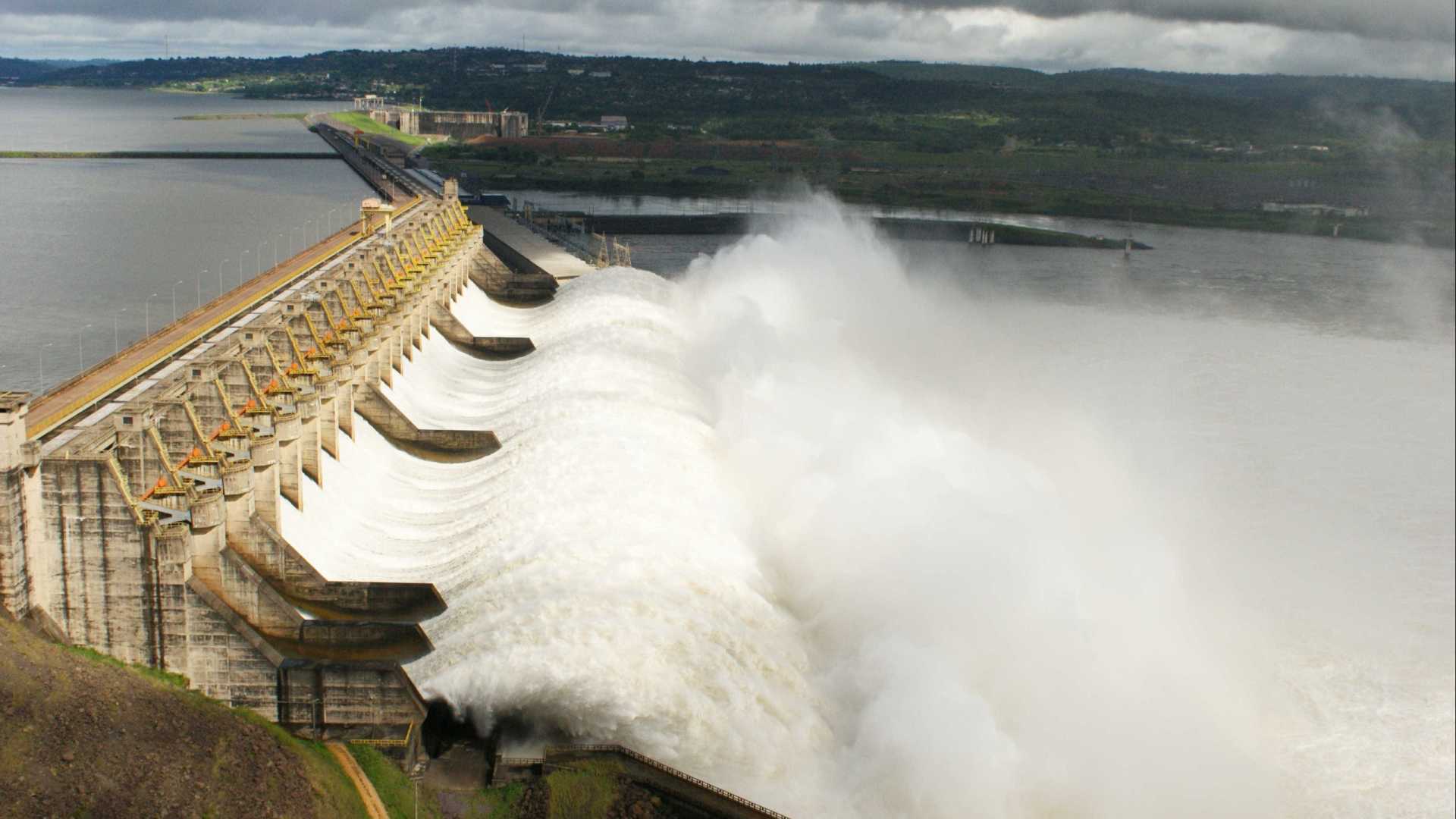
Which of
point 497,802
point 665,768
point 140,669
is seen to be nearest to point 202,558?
point 140,669

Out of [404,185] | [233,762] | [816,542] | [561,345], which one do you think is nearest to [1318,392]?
[816,542]

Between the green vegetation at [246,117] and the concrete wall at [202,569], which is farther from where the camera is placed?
the green vegetation at [246,117]

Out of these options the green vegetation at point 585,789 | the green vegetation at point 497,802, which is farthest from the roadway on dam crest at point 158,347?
the green vegetation at point 585,789

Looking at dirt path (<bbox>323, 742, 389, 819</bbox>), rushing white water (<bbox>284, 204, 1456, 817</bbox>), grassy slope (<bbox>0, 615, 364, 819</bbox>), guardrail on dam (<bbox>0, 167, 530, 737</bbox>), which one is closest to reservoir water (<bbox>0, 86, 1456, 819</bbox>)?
rushing white water (<bbox>284, 204, 1456, 817</bbox>)

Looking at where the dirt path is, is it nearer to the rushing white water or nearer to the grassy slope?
the grassy slope

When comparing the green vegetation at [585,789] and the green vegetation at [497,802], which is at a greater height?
the green vegetation at [585,789]

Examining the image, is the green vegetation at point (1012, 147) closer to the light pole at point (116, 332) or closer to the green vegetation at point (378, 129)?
the green vegetation at point (378, 129)
